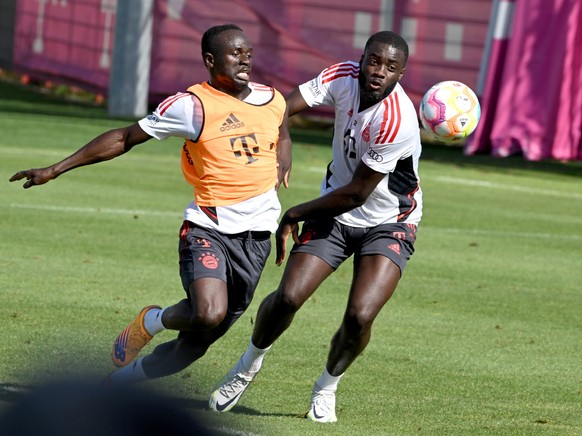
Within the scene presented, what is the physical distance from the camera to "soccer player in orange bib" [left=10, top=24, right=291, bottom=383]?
595 cm

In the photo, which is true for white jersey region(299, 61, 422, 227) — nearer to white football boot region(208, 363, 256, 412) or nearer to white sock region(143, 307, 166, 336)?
white football boot region(208, 363, 256, 412)

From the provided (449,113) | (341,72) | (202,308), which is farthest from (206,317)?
(449,113)

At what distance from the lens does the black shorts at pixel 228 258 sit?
5.83 metres

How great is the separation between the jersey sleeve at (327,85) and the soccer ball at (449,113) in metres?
0.55

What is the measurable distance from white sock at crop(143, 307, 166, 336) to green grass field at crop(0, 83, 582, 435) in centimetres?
27

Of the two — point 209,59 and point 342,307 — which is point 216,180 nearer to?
point 209,59

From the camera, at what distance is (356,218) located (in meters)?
6.29

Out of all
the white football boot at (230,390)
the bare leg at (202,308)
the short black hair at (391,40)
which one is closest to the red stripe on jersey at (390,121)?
the short black hair at (391,40)

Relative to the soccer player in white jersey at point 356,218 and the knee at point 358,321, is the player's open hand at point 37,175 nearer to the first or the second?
the soccer player in white jersey at point 356,218

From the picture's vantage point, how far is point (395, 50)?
233 inches

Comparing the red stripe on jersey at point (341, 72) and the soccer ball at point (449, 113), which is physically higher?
the red stripe on jersey at point (341, 72)

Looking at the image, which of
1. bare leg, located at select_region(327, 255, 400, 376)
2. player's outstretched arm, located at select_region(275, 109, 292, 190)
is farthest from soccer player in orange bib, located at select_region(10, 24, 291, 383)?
bare leg, located at select_region(327, 255, 400, 376)

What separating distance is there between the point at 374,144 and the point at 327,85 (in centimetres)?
53

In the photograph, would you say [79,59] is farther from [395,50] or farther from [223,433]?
[223,433]
